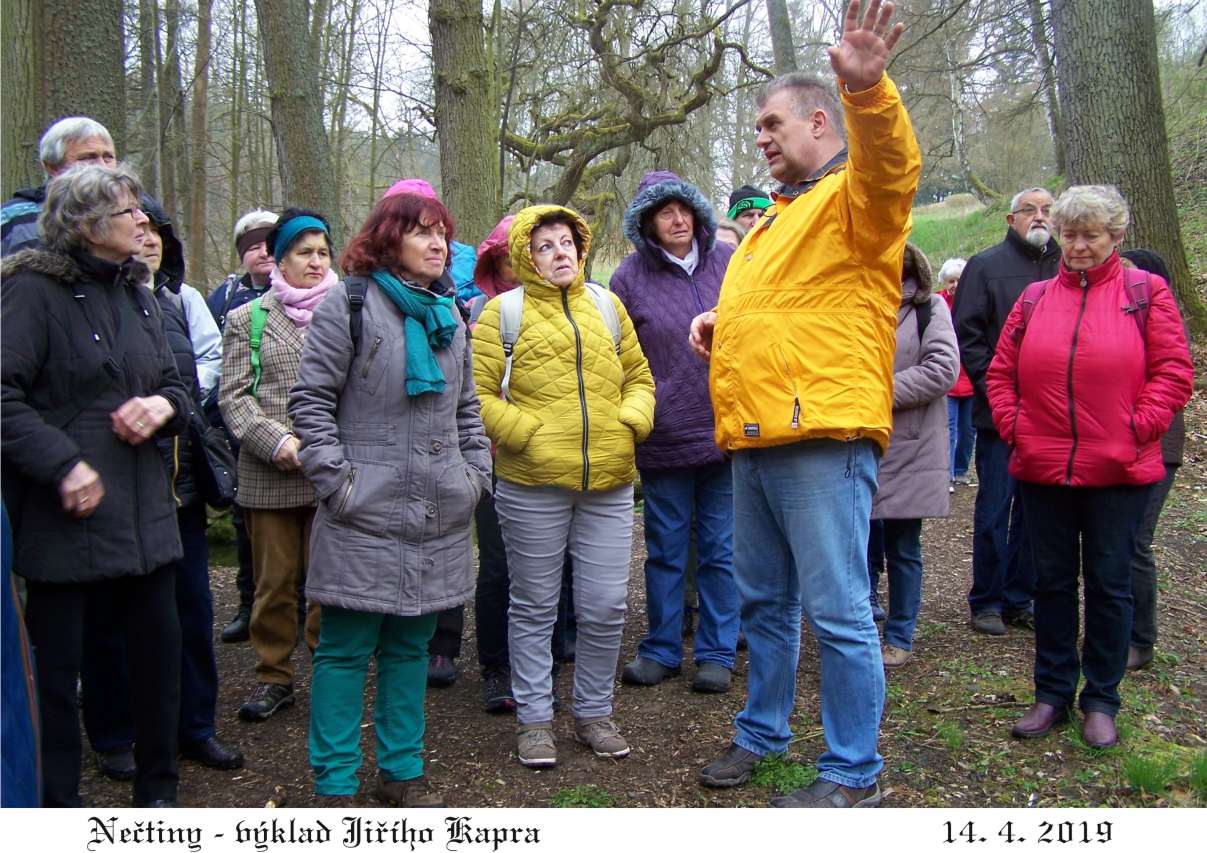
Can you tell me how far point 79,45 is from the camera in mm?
5230

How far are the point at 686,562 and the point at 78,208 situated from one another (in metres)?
2.74

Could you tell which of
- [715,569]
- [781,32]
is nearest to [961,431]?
[715,569]

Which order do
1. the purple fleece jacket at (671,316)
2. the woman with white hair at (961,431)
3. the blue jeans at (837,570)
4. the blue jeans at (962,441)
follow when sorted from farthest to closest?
the blue jeans at (962,441) < the woman with white hair at (961,431) < the purple fleece jacket at (671,316) < the blue jeans at (837,570)

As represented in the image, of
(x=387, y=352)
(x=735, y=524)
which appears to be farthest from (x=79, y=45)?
(x=735, y=524)

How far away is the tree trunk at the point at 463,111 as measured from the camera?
277 inches

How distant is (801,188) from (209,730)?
2.89 m

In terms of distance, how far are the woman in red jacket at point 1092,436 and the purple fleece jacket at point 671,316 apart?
52.2 inches

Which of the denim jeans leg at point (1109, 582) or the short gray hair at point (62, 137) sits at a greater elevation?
the short gray hair at point (62, 137)

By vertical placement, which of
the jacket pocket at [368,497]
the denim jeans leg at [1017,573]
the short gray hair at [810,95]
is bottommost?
the denim jeans leg at [1017,573]

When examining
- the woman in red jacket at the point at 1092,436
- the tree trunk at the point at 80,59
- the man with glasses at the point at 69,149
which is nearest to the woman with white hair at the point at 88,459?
the man with glasses at the point at 69,149

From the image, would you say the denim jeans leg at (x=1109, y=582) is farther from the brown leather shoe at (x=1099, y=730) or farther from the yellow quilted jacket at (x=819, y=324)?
the yellow quilted jacket at (x=819, y=324)

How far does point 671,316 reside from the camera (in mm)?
4352

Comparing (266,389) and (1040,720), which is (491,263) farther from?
(1040,720)

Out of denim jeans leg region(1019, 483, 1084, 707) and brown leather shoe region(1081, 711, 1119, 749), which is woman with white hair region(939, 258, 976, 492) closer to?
denim jeans leg region(1019, 483, 1084, 707)
